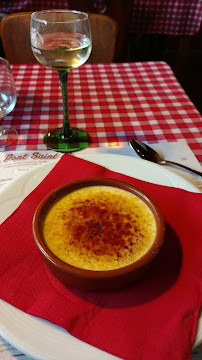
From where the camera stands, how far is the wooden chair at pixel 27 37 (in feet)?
4.22

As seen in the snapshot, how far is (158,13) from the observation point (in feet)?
7.02

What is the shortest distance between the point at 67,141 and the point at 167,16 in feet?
5.63

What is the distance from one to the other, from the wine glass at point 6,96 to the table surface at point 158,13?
63.9 inches

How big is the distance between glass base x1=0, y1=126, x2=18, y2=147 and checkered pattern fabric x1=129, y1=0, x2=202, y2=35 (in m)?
1.66

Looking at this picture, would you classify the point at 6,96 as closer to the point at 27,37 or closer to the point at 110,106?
the point at 110,106

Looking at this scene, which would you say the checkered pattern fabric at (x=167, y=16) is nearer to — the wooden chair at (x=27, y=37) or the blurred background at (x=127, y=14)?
the blurred background at (x=127, y=14)

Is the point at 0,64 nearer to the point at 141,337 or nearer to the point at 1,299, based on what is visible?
the point at 1,299

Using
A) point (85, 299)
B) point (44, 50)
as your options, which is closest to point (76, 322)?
point (85, 299)

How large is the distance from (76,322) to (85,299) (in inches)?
1.4

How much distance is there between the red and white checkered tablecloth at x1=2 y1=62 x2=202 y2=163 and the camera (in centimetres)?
86

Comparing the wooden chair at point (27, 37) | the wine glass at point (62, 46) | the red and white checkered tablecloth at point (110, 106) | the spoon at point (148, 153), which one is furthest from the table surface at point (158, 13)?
the spoon at point (148, 153)

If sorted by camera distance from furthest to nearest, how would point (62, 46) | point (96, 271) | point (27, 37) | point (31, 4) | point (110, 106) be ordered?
1. point (31, 4)
2. point (27, 37)
3. point (110, 106)
4. point (62, 46)
5. point (96, 271)

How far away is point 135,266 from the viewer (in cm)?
45

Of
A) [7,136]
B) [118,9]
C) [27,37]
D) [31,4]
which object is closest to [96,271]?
[7,136]
